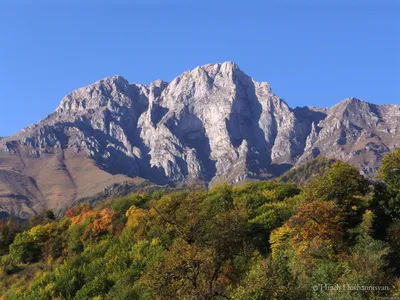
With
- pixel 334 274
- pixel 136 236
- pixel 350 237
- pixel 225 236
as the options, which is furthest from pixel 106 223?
pixel 334 274

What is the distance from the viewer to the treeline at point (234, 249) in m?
30.6

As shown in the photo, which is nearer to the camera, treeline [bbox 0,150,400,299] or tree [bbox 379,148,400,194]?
treeline [bbox 0,150,400,299]

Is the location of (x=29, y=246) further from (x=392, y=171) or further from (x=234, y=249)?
(x=392, y=171)

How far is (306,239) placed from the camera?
41.2 metres

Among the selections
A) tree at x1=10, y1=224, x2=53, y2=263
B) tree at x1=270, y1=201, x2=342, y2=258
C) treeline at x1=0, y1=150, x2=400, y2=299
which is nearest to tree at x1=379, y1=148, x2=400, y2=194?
treeline at x1=0, y1=150, x2=400, y2=299

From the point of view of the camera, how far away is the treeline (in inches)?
1206

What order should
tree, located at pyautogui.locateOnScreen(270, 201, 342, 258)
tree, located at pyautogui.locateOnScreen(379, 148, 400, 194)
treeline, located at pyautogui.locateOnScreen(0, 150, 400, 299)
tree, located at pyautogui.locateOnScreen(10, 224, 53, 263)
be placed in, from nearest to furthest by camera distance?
treeline, located at pyautogui.locateOnScreen(0, 150, 400, 299), tree, located at pyautogui.locateOnScreen(270, 201, 342, 258), tree, located at pyautogui.locateOnScreen(379, 148, 400, 194), tree, located at pyautogui.locateOnScreen(10, 224, 53, 263)

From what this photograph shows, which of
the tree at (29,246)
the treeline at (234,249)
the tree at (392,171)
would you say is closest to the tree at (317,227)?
the treeline at (234,249)

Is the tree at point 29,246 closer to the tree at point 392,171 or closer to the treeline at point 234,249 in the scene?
the treeline at point 234,249

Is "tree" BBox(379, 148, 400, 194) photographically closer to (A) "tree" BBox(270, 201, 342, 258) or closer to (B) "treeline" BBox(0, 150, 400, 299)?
(B) "treeline" BBox(0, 150, 400, 299)

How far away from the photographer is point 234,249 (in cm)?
4231

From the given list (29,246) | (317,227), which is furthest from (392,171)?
(29,246)

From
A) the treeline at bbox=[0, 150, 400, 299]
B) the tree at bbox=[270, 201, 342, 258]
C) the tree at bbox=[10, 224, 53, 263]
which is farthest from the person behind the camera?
the tree at bbox=[10, 224, 53, 263]

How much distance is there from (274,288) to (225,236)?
13058mm
